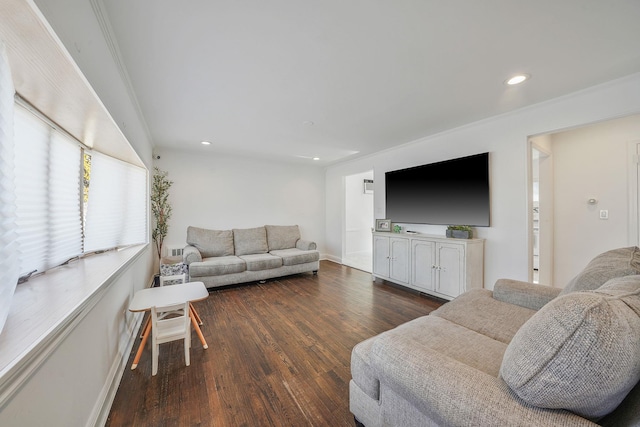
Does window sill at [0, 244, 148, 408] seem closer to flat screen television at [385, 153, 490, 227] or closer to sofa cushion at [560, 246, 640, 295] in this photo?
sofa cushion at [560, 246, 640, 295]

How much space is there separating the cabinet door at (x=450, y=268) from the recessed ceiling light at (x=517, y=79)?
5.89 feet

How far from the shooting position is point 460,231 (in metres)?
3.17

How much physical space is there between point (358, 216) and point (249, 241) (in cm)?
304

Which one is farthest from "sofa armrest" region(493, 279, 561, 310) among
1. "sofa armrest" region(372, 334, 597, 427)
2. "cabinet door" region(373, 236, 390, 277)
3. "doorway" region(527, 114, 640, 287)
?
"cabinet door" region(373, 236, 390, 277)

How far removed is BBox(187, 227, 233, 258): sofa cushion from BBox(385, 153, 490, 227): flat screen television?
3.10 metres

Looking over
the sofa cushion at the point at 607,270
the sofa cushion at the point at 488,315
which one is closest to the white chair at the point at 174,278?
the sofa cushion at the point at 488,315

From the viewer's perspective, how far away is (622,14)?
1.41 meters

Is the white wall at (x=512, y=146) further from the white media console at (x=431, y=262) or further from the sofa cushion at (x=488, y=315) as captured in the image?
the sofa cushion at (x=488, y=315)

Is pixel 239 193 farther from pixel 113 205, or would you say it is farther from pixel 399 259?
pixel 399 259

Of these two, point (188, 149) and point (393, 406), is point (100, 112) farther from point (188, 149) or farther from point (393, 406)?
point (188, 149)

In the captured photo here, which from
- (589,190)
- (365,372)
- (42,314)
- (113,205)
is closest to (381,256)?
(589,190)

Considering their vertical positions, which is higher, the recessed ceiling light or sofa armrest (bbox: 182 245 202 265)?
the recessed ceiling light

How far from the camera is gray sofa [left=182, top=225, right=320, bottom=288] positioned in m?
3.78

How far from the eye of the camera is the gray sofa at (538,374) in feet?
2.17
